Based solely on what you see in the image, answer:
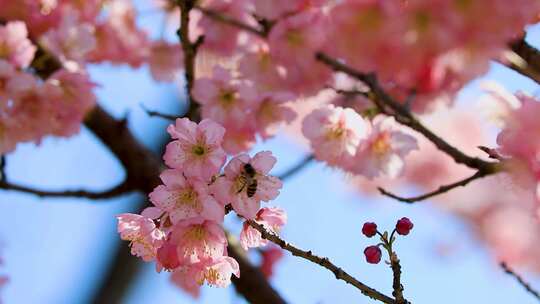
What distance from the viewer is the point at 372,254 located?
122 cm

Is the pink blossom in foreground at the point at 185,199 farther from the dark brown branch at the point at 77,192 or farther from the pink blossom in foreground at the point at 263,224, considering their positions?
the dark brown branch at the point at 77,192

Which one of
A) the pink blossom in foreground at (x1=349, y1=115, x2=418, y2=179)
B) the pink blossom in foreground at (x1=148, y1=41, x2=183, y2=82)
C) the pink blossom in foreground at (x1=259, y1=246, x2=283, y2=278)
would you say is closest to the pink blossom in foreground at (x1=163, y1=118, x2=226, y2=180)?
the pink blossom in foreground at (x1=349, y1=115, x2=418, y2=179)

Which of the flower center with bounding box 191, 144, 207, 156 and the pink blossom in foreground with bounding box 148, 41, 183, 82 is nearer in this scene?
the flower center with bounding box 191, 144, 207, 156

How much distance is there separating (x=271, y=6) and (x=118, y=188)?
62cm

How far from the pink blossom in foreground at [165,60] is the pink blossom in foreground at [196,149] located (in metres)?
1.36

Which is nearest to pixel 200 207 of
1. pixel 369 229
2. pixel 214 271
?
pixel 214 271

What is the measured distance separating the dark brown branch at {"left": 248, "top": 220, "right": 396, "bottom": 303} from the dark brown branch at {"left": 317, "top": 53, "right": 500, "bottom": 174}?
45 centimetres

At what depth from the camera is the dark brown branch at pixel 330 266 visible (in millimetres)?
1177

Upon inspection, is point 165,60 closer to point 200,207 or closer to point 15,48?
point 15,48

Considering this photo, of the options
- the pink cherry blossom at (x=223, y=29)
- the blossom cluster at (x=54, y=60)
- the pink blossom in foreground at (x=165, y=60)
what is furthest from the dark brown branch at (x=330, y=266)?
the pink blossom in foreground at (x=165, y=60)

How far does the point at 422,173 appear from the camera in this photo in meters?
4.61

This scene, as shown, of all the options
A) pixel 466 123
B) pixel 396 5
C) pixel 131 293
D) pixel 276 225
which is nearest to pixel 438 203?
pixel 466 123

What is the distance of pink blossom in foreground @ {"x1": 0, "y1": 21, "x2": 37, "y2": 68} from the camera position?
6.38 feet

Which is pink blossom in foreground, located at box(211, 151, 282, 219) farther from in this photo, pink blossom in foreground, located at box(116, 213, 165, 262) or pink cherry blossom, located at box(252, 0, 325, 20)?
pink cherry blossom, located at box(252, 0, 325, 20)
